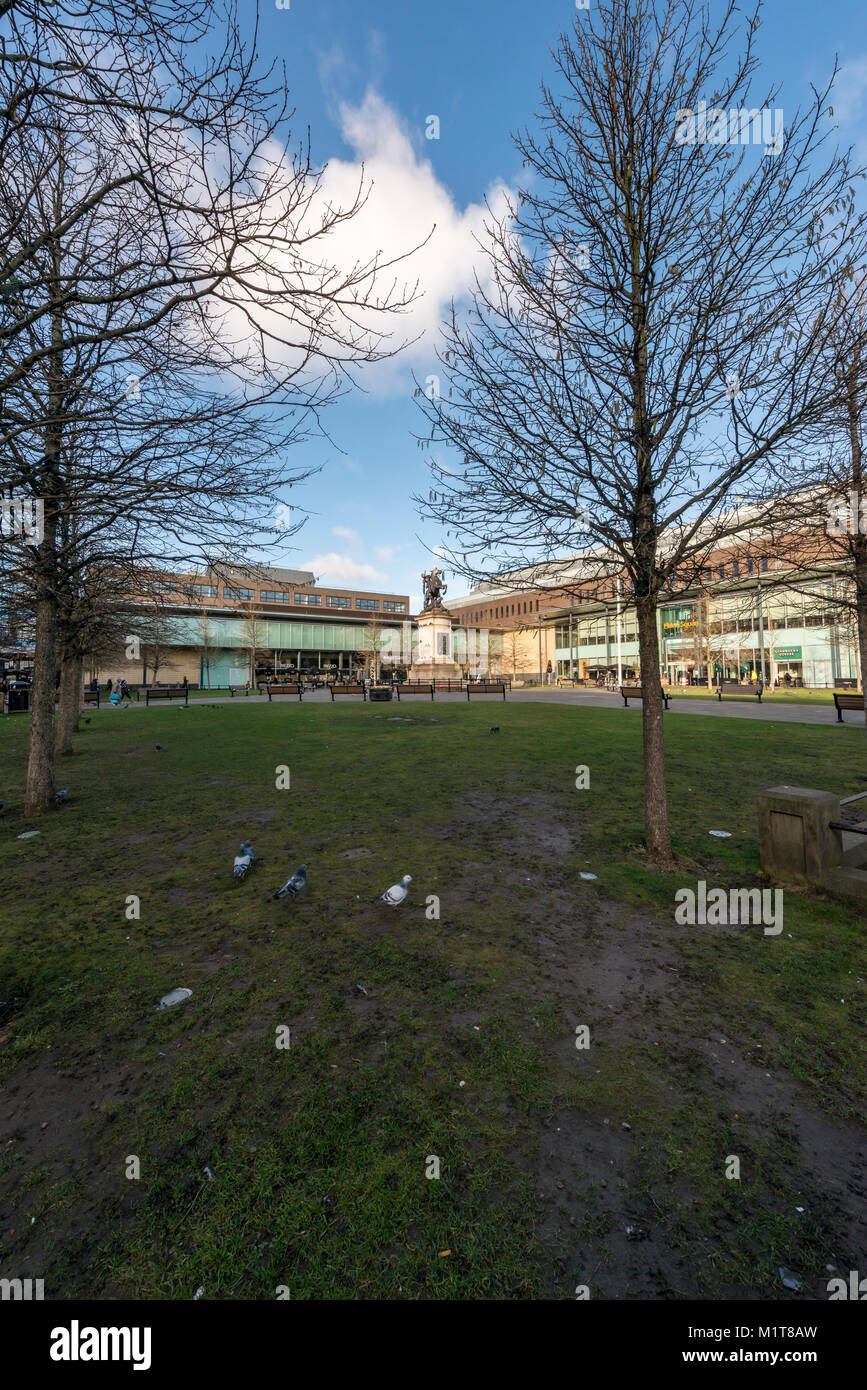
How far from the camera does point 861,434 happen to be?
26.8 ft

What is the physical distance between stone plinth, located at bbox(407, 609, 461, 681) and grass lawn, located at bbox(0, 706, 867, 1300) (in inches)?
1608

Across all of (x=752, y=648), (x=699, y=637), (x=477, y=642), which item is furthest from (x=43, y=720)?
(x=477, y=642)

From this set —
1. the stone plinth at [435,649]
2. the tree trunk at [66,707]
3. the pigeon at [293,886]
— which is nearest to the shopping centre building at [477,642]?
the stone plinth at [435,649]

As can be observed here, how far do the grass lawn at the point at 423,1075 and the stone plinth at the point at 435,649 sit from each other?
40833mm

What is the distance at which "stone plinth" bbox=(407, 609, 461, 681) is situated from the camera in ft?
154

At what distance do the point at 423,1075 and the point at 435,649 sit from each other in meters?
45.2

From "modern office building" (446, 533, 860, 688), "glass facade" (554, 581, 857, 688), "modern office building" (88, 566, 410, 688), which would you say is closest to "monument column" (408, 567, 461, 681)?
"modern office building" (446, 533, 860, 688)

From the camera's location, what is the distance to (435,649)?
156 feet

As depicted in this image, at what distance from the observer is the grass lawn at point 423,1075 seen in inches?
78.5

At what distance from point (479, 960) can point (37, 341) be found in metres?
7.08

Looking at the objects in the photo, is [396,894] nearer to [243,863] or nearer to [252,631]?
[243,863]
